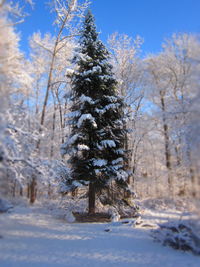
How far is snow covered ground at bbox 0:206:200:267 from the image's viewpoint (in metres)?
4.24

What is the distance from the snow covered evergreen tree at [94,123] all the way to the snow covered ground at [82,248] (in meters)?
2.11

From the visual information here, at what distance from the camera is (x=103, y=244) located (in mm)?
5340

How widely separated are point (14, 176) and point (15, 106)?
6.03 ft

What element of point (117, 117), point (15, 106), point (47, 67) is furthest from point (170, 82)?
point (15, 106)

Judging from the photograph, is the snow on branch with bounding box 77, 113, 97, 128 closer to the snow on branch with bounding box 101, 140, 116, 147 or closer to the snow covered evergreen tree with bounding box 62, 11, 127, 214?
the snow covered evergreen tree with bounding box 62, 11, 127, 214

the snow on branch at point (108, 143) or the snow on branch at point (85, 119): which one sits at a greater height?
the snow on branch at point (85, 119)

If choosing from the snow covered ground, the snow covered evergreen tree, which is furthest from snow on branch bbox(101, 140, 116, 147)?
the snow covered ground

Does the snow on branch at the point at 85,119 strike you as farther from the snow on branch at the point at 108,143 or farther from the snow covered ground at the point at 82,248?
the snow covered ground at the point at 82,248

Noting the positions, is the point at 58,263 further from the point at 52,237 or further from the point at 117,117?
the point at 117,117

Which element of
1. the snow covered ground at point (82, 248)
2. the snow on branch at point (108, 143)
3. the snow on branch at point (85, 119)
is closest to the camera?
the snow covered ground at point (82, 248)

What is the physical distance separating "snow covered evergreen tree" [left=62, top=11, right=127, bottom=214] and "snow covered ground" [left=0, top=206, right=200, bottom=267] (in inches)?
82.9

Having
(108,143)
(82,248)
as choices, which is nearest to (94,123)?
(108,143)

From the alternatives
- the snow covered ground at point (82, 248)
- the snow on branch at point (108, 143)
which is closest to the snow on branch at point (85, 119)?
the snow on branch at point (108, 143)

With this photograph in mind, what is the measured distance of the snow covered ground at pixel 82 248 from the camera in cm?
424
